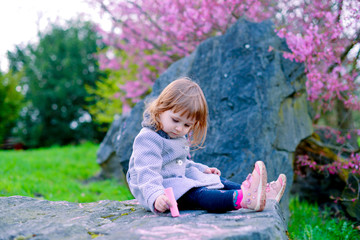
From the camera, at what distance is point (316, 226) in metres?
2.92

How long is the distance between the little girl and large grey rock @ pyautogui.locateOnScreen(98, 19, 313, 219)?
75cm

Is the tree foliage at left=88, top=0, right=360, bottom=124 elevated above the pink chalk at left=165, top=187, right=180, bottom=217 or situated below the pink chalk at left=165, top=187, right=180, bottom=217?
above

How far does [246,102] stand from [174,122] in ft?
4.04

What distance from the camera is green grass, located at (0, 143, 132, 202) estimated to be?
3.93 m

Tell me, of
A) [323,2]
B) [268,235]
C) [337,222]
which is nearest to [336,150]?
[337,222]

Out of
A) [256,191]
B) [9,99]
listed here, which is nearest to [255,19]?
[256,191]

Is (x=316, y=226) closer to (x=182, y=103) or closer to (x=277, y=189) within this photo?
(x=277, y=189)

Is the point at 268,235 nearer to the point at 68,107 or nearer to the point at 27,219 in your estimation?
the point at 27,219

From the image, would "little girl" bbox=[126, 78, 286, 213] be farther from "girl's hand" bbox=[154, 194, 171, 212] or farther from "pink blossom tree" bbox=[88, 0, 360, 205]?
"pink blossom tree" bbox=[88, 0, 360, 205]

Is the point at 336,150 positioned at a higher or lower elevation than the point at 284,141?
lower

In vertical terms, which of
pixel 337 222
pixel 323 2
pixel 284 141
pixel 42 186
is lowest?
pixel 337 222

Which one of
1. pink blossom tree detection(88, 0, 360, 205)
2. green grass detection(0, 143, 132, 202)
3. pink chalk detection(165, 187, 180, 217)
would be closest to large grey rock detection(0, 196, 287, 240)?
pink chalk detection(165, 187, 180, 217)

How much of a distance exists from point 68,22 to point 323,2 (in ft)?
40.0

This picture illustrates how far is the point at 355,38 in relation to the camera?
3.54 m
